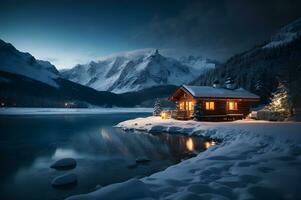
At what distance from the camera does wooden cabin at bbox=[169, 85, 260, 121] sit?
141 feet

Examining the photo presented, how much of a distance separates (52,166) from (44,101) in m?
190

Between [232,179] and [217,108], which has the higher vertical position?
[217,108]

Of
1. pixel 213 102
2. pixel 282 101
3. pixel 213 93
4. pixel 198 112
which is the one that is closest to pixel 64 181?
pixel 198 112

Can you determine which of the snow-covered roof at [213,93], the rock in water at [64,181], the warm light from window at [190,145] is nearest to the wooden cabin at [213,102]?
the snow-covered roof at [213,93]

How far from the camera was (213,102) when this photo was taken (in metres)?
44.2

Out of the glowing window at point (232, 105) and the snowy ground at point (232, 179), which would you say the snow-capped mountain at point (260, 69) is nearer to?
the glowing window at point (232, 105)

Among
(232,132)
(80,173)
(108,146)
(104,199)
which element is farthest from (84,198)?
(232,132)

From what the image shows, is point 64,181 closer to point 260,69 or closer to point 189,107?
point 189,107

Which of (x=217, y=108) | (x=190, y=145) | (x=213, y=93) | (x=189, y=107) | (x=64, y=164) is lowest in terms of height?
(x=64, y=164)

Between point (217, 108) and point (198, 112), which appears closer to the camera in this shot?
point (198, 112)

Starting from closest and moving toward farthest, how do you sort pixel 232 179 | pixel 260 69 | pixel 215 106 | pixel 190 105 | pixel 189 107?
1. pixel 232 179
2. pixel 215 106
3. pixel 190 105
4. pixel 189 107
5. pixel 260 69

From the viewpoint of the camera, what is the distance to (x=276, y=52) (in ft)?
459

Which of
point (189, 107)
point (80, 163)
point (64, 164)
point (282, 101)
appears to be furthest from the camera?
point (189, 107)

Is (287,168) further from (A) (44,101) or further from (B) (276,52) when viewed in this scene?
(A) (44,101)
